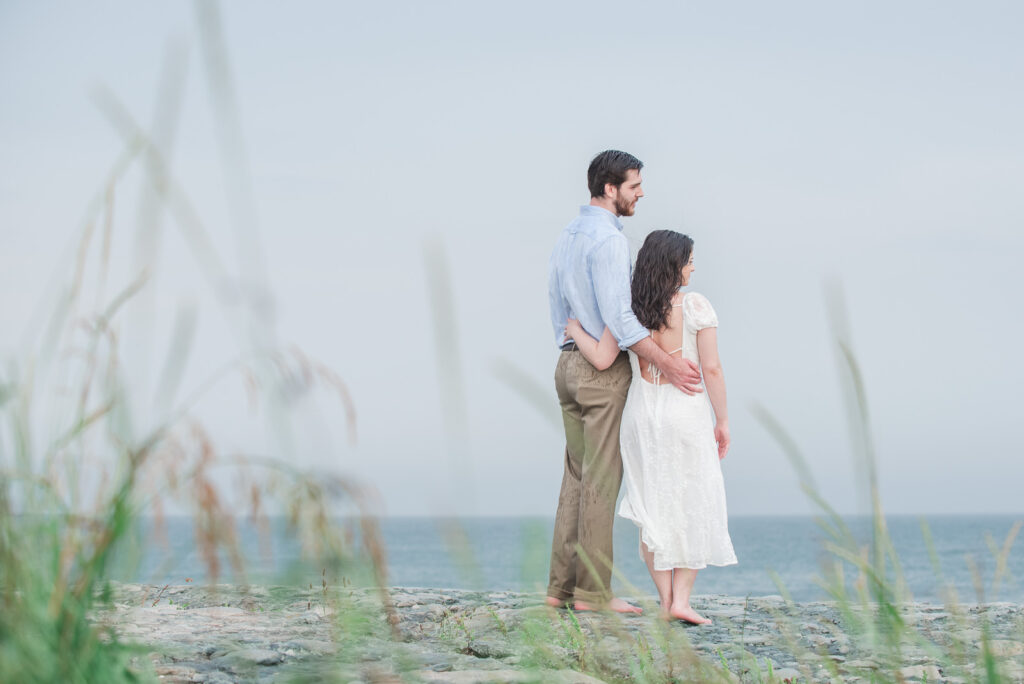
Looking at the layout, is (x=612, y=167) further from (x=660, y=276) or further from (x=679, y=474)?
(x=679, y=474)

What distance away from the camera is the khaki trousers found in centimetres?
482

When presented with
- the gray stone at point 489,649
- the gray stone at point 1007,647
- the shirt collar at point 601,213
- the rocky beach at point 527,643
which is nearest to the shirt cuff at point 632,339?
the shirt collar at point 601,213

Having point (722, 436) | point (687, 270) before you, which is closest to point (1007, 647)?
point (722, 436)

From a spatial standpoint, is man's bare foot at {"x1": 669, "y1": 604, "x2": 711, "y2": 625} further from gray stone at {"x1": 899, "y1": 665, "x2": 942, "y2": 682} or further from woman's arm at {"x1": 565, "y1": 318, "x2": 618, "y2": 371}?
woman's arm at {"x1": 565, "y1": 318, "x2": 618, "y2": 371}

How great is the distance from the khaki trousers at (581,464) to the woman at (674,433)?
95mm

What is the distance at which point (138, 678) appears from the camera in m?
2.14

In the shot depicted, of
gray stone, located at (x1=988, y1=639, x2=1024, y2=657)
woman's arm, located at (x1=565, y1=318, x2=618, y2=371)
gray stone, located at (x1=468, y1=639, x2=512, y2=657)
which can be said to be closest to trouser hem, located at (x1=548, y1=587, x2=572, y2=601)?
gray stone, located at (x1=468, y1=639, x2=512, y2=657)

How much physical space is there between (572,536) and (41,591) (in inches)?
141

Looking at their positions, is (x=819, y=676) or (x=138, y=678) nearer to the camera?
(x=138, y=678)

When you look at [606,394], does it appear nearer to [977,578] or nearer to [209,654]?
[209,654]

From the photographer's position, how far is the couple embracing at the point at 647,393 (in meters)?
4.80

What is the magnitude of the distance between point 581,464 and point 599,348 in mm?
627

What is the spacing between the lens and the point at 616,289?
4770 mm

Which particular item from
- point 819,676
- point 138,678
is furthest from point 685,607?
point 138,678
